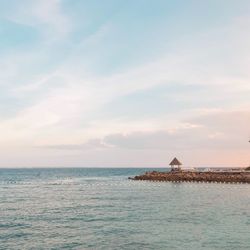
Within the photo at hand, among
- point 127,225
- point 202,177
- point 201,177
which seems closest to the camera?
point 127,225

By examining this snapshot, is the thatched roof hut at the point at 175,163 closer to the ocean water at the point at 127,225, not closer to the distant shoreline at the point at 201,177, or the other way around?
the distant shoreline at the point at 201,177

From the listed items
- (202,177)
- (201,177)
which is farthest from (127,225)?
(201,177)

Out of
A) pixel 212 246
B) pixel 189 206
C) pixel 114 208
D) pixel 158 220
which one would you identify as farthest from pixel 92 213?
pixel 212 246

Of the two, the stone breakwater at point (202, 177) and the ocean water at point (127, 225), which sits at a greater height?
the stone breakwater at point (202, 177)

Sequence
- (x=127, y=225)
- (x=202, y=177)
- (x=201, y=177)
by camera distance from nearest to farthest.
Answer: (x=127, y=225) < (x=202, y=177) < (x=201, y=177)

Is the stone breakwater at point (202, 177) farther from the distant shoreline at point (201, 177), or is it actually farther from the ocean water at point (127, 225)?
the ocean water at point (127, 225)

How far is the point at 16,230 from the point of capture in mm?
35906

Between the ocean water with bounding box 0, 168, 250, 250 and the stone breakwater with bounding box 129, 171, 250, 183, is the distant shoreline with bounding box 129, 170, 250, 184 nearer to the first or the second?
the stone breakwater with bounding box 129, 171, 250, 183

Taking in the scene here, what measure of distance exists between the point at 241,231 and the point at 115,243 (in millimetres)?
10357

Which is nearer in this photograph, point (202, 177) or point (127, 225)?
point (127, 225)

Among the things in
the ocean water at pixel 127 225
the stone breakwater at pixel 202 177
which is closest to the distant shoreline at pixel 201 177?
the stone breakwater at pixel 202 177

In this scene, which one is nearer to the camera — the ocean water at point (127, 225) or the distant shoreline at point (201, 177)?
the ocean water at point (127, 225)

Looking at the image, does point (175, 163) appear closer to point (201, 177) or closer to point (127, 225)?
point (201, 177)

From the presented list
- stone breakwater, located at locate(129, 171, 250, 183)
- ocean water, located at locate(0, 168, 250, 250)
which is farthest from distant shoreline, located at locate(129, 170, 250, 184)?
ocean water, located at locate(0, 168, 250, 250)
